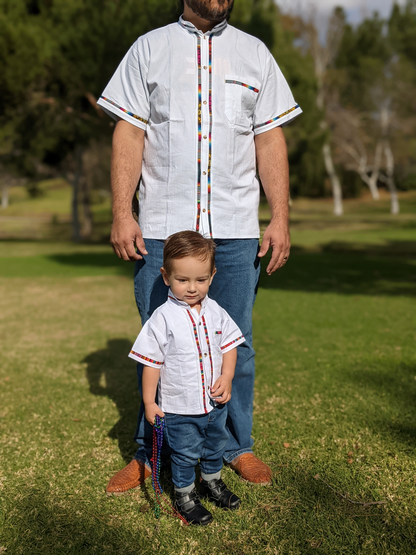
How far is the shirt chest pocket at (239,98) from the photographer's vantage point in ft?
8.05

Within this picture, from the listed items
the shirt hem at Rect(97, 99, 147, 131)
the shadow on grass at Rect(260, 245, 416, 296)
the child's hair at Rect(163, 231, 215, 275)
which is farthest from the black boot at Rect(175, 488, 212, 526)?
the shadow on grass at Rect(260, 245, 416, 296)

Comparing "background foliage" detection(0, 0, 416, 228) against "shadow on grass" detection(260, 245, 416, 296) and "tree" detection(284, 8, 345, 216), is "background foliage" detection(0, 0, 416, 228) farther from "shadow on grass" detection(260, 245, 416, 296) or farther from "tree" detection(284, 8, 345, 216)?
"tree" detection(284, 8, 345, 216)

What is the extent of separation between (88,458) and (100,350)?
7.90ft

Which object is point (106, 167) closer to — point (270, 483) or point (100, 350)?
point (100, 350)

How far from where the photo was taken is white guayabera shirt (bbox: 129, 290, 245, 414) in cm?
222

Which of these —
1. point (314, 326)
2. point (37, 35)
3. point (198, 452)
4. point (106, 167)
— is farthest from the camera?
point (106, 167)

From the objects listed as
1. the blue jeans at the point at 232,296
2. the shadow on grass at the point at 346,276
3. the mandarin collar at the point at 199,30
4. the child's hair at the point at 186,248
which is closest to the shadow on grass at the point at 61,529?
the blue jeans at the point at 232,296

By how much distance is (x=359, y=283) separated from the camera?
371 inches

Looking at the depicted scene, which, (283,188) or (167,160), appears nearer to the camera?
(167,160)

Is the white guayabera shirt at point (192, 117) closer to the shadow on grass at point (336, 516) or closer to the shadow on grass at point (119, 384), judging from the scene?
the shadow on grass at point (336, 516)

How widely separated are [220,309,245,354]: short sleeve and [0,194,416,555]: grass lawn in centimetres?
70

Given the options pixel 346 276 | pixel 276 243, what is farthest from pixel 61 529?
pixel 346 276

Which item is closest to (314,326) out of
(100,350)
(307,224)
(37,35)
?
(100,350)

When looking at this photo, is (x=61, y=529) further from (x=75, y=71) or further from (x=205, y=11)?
(x=75, y=71)
